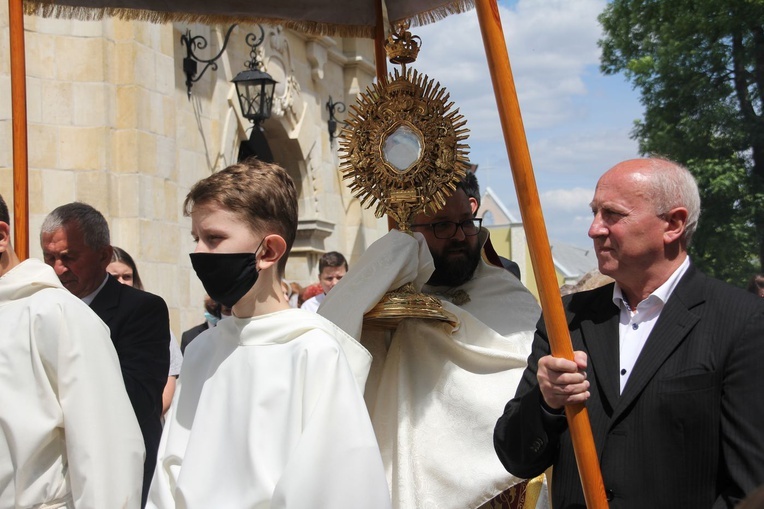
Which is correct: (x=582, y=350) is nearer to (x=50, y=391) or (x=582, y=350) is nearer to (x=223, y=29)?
(x=50, y=391)

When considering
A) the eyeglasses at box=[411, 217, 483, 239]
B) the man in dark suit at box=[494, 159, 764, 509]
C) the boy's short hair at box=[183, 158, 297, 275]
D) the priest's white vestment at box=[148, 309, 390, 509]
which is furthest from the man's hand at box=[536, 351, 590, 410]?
the eyeglasses at box=[411, 217, 483, 239]

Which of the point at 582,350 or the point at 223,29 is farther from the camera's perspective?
the point at 223,29

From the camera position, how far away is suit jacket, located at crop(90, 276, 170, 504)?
4.35m

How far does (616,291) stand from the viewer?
3.15m

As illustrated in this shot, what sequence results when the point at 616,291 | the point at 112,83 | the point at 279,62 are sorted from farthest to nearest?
1. the point at 279,62
2. the point at 112,83
3. the point at 616,291

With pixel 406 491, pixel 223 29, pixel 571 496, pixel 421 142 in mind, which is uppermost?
pixel 223 29

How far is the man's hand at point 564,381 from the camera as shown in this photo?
2.85 m

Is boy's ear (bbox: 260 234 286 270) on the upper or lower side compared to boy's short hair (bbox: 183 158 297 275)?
lower

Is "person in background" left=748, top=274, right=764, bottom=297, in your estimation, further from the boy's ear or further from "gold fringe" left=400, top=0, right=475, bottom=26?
the boy's ear

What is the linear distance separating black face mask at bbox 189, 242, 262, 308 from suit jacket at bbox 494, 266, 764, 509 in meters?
0.85

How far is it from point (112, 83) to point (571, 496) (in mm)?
6777

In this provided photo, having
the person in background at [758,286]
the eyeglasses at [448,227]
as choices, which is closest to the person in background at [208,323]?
the eyeglasses at [448,227]

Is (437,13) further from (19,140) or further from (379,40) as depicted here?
(19,140)

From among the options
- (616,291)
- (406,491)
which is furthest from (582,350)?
(406,491)
